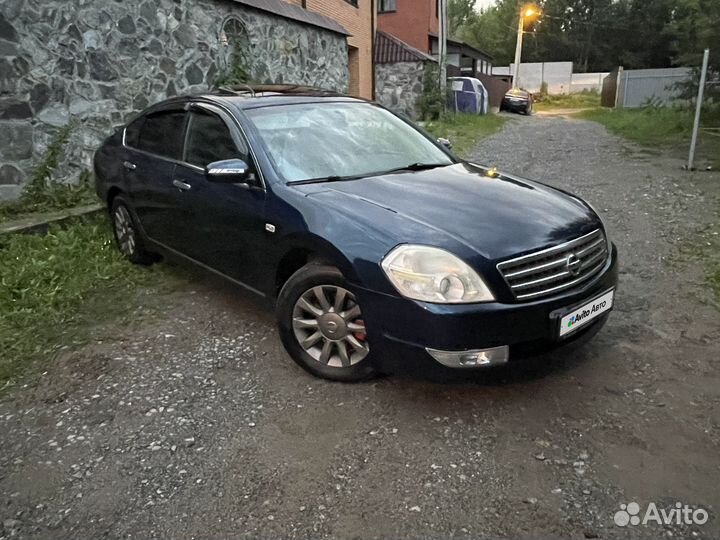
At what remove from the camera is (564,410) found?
3172mm

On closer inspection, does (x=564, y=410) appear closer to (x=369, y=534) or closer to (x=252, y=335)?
(x=369, y=534)

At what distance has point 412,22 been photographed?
27.5 meters

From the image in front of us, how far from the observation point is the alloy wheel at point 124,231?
5.45 metres

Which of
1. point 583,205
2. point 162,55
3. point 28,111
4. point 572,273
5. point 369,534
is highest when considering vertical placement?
point 162,55

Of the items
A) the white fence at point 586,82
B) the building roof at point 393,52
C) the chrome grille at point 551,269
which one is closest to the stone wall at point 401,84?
the building roof at point 393,52

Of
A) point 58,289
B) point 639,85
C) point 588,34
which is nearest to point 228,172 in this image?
point 58,289

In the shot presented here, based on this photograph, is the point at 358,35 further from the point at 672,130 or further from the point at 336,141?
the point at 336,141

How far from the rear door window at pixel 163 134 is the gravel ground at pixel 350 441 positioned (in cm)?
137

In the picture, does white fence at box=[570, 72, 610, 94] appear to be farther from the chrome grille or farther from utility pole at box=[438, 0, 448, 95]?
the chrome grille

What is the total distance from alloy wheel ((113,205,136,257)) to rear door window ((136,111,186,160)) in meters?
0.66

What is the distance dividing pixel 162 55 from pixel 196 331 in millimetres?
5424

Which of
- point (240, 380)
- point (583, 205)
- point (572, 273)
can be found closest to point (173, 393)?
point (240, 380)

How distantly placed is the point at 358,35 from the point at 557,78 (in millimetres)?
35206

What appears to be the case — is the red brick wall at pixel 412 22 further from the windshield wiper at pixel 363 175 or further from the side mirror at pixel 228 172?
the side mirror at pixel 228 172
